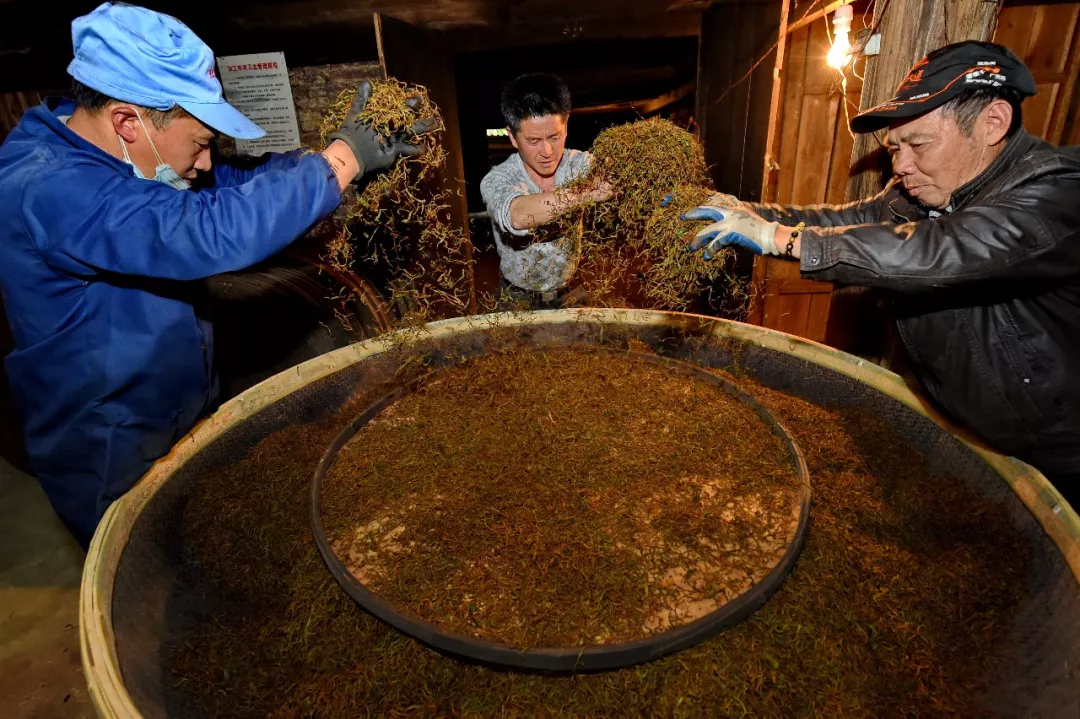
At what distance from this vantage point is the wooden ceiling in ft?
17.0

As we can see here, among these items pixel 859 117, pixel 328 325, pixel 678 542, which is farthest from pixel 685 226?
pixel 328 325

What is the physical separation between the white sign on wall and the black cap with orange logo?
581 centimetres

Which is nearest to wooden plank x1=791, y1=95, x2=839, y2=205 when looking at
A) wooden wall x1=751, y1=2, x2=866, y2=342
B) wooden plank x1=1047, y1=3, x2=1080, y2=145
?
wooden wall x1=751, y1=2, x2=866, y2=342

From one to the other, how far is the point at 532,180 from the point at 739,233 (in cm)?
207

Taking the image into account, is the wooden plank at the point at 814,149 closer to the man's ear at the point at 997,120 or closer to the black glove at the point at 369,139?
the man's ear at the point at 997,120

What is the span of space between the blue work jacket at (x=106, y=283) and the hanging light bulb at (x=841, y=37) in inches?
138

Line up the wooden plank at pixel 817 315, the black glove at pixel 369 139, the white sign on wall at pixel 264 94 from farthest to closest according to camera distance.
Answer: the wooden plank at pixel 817 315
the white sign on wall at pixel 264 94
the black glove at pixel 369 139

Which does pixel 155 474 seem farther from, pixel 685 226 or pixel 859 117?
pixel 859 117

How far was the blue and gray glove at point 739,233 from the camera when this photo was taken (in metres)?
2.06

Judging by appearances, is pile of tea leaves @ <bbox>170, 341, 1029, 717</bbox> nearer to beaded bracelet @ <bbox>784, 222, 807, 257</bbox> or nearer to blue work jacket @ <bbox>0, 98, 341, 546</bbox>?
blue work jacket @ <bbox>0, 98, 341, 546</bbox>

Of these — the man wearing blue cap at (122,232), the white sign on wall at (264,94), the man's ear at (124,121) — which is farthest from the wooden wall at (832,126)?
the white sign on wall at (264,94)

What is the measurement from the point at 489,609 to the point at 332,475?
0.97 metres

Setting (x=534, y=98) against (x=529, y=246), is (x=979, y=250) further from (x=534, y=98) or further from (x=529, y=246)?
(x=534, y=98)

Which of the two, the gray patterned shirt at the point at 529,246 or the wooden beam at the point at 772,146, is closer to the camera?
the gray patterned shirt at the point at 529,246
